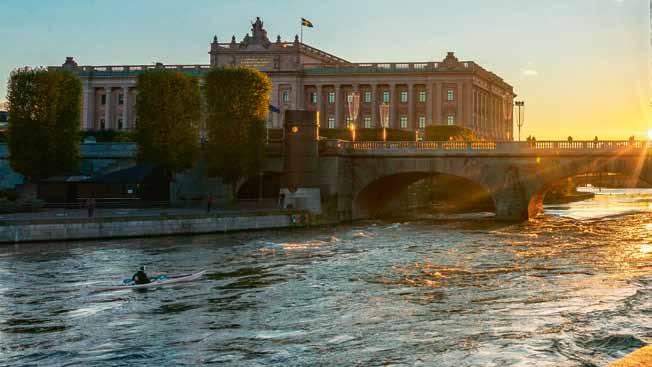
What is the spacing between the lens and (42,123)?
8481 centimetres

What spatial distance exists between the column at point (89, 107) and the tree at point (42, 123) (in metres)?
96.0

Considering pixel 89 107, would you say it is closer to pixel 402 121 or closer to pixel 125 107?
pixel 125 107

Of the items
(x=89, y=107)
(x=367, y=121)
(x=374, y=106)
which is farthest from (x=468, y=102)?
(x=89, y=107)

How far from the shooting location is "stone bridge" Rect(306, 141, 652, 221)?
78750 millimetres

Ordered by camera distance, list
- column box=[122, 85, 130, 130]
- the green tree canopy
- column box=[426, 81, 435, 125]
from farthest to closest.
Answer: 1. column box=[122, 85, 130, 130]
2. column box=[426, 81, 435, 125]
3. the green tree canopy

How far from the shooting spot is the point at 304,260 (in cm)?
5253

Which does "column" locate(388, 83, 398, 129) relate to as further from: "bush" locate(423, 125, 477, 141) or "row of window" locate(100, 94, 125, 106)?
"row of window" locate(100, 94, 125, 106)

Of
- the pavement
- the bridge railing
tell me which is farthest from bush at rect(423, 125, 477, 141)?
the pavement

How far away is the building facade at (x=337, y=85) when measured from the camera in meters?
170

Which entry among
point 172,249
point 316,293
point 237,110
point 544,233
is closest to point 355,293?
point 316,293

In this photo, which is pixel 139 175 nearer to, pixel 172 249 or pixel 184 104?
pixel 184 104

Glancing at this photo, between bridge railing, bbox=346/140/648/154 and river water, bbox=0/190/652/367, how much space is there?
1745 cm

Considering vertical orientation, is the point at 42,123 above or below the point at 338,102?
below

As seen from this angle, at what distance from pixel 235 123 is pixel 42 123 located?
65.4 ft
